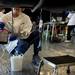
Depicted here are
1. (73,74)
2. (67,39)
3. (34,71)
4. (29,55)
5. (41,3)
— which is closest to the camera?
(41,3)

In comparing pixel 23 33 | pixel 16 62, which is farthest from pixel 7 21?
pixel 16 62

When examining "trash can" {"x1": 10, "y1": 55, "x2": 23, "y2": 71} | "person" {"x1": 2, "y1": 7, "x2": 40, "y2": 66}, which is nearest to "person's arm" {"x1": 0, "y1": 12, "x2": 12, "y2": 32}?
"person" {"x1": 2, "y1": 7, "x2": 40, "y2": 66}

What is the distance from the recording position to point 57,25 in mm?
7195

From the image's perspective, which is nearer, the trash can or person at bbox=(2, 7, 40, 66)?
person at bbox=(2, 7, 40, 66)

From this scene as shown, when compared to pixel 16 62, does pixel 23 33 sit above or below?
above

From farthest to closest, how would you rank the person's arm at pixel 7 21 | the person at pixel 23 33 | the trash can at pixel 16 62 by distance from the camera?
the trash can at pixel 16 62 → the person at pixel 23 33 → the person's arm at pixel 7 21

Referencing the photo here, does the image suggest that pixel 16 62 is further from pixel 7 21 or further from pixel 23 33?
pixel 7 21

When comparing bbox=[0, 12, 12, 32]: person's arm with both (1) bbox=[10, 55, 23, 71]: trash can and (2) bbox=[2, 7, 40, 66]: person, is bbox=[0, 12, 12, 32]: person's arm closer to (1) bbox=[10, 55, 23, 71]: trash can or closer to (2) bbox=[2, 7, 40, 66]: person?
(2) bbox=[2, 7, 40, 66]: person

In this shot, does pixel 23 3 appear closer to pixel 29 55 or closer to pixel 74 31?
pixel 29 55

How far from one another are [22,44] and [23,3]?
257 cm

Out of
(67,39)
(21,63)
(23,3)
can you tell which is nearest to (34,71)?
(21,63)

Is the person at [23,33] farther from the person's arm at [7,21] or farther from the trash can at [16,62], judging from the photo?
the trash can at [16,62]

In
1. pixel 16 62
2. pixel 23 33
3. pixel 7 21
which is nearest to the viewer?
pixel 7 21

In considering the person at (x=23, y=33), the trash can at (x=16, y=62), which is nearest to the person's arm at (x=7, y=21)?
the person at (x=23, y=33)
